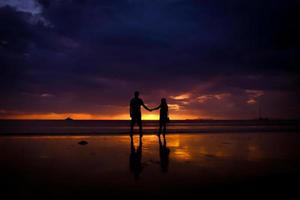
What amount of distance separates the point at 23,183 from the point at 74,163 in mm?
2604

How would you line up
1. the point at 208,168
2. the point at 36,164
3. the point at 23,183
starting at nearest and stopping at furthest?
the point at 23,183, the point at 208,168, the point at 36,164

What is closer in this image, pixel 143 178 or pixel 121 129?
pixel 143 178

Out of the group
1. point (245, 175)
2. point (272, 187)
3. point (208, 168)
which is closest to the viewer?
point (272, 187)

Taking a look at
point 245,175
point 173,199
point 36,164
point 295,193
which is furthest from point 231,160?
point 36,164

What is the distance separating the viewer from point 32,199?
468cm

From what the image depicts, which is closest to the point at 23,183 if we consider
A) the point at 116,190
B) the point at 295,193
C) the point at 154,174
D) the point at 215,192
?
the point at 116,190

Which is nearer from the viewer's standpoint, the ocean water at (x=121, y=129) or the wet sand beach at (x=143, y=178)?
the wet sand beach at (x=143, y=178)

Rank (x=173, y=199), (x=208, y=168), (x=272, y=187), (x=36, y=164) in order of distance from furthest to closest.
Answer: (x=36, y=164) < (x=208, y=168) < (x=272, y=187) < (x=173, y=199)

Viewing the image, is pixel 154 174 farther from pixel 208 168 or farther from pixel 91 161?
pixel 91 161

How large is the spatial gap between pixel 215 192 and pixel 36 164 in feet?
18.3

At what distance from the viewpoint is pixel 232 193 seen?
16.6 ft

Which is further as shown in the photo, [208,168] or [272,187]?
[208,168]

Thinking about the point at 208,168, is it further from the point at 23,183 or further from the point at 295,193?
the point at 23,183

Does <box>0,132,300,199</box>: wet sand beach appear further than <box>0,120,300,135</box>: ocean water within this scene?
No
